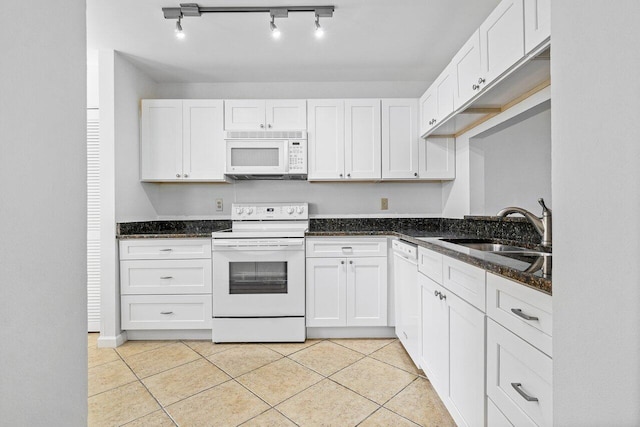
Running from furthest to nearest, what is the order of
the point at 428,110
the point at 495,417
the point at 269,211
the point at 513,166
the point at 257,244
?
1. the point at 269,211
2. the point at 428,110
3. the point at 257,244
4. the point at 513,166
5. the point at 495,417

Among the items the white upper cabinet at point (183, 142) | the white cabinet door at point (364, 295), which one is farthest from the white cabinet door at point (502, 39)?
the white upper cabinet at point (183, 142)

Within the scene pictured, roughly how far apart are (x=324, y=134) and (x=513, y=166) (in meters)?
1.59

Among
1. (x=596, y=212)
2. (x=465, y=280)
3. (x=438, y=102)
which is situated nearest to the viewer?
(x=596, y=212)

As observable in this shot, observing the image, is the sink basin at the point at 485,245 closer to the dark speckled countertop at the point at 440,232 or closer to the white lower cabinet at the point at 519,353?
the dark speckled countertop at the point at 440,232

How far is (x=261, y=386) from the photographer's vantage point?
1.93m

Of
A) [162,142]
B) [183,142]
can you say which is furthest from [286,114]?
[162,142]

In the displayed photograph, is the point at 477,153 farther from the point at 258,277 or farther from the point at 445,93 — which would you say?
the point at 258,277

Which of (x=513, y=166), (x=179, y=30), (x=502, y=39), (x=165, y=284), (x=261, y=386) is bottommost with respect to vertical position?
(x=261, y=386)

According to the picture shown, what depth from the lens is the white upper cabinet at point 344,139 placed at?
9.62 ft

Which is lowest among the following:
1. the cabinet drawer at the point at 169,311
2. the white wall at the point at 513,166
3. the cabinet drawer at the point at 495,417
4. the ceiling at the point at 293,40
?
the cabinet drawer at the point at 169,311

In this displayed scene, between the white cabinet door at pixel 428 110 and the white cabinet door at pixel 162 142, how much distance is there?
2270 mm

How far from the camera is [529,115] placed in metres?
1.88

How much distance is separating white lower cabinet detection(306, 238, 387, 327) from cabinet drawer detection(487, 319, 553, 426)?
1507 millimetres

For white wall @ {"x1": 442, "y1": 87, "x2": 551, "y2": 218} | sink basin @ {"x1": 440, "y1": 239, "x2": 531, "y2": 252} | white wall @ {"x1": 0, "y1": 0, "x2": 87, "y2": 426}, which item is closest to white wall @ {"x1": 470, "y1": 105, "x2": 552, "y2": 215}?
white wall @ {"x1": 442, "y1": 87, "x2": 551, "y2": 218}
